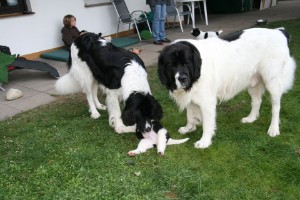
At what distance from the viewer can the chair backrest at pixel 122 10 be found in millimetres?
9440

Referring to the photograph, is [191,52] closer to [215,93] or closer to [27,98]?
[215,93]

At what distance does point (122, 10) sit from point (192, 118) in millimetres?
6449

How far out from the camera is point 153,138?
368 cm

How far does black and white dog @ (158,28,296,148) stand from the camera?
3199 millimetres

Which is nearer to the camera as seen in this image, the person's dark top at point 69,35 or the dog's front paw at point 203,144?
the dog's front paw at point 203,144

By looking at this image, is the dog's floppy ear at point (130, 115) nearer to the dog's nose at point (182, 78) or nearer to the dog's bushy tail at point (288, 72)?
the dog's nose at point (182, 78)

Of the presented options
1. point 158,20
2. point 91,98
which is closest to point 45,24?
point 158,20

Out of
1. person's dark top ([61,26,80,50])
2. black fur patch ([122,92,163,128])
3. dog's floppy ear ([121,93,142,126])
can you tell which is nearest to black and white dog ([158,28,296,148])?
black fur patch ([122,92,163,128])

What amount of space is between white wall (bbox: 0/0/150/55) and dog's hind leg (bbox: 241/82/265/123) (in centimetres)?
567

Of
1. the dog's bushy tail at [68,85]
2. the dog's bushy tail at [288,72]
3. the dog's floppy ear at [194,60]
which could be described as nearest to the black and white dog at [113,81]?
the dog's bushy tail at [68,85]

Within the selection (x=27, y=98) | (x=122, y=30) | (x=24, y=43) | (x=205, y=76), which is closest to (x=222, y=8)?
(x=122, y=30)

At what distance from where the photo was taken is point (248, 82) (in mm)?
3805

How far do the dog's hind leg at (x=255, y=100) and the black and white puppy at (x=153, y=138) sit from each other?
101 cm

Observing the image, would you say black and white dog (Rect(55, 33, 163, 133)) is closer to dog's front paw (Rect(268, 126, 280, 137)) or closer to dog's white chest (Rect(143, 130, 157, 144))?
dog's white chest (Rect(143, 130, 157, 144))
